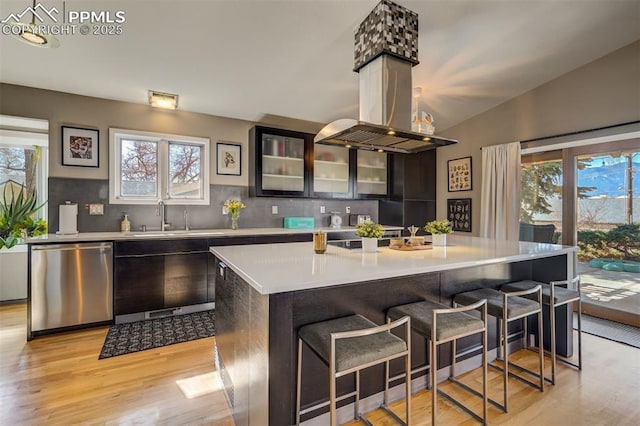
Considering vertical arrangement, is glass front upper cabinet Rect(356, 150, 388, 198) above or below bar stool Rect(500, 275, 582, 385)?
above

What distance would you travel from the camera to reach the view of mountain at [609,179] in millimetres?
3057

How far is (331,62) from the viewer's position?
2936 millimetres

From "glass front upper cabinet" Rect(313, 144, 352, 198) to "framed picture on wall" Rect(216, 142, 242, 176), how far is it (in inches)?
41.2

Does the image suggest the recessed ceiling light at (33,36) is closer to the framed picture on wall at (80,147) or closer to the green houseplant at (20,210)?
the framed picture on wall at (80,147)

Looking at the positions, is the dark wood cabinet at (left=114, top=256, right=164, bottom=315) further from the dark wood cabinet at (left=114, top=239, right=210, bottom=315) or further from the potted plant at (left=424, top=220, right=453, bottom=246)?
the potted plant at (left=424, top=220, right=453, bottom=246)

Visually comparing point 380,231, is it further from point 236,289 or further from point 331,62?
point 331,62

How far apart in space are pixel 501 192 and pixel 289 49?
3137mm

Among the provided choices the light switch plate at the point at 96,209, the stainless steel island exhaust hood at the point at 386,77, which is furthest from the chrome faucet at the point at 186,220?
the stainless steel island exhaust hood at the point at 386,77

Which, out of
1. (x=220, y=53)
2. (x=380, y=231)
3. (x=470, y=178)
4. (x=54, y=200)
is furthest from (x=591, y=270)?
(x=54, y=200)

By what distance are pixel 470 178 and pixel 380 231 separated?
115 inches

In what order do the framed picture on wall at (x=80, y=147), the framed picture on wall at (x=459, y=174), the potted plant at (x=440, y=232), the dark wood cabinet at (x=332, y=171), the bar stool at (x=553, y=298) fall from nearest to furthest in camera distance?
the bar stool at (x=553, y=298) → the potted plant at (x=440, y=232) → the framed picture on wall at (x=80, y=147) → the dark wood cabinet at (x=332, y=171) → the framed picture on wall at (x=459, y=174)

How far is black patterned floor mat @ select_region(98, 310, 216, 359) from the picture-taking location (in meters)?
2.54

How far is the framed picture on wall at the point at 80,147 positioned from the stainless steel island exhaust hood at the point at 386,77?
8.68ft

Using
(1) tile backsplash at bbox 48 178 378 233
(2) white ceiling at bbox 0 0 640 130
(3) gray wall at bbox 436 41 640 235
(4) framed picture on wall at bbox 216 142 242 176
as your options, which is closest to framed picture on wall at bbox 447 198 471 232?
(3) gray wall at bbox 436 41 640 235
